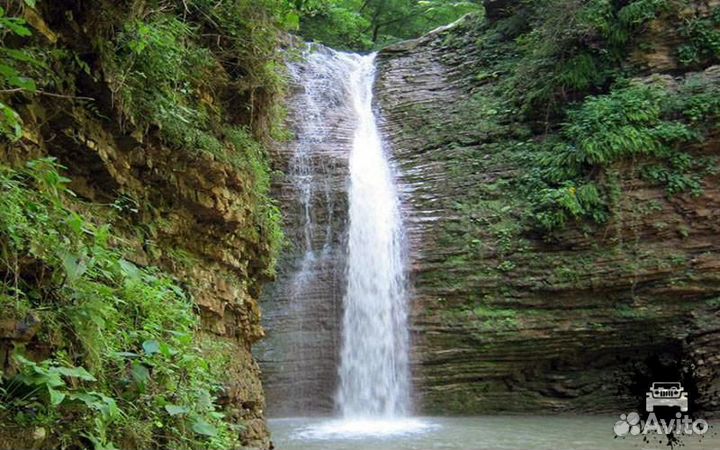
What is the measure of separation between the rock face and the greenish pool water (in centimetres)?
73

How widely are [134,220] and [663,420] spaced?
25.8 feet

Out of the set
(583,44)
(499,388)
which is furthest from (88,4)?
(583,44)

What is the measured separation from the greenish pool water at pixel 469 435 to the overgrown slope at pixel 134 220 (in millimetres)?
1706

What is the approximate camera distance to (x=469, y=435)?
750cm

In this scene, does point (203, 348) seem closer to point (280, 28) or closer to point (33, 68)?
point (33, 68)

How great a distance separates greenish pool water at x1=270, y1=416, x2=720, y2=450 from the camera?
21.6 feet

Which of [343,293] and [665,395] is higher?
[343,293]

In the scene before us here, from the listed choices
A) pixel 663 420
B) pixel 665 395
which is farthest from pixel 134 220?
pixel 665 395

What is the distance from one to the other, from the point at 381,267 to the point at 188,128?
6490 millimetres

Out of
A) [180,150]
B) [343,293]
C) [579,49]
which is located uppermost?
[579,49]

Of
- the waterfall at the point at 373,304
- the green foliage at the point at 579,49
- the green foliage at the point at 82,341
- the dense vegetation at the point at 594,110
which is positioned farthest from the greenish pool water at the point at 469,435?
the green foliage at the point at 579,49

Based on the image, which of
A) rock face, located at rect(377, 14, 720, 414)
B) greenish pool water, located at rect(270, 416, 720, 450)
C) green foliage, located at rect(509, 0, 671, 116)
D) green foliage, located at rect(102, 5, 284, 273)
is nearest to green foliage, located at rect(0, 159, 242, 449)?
green foliage, located at rect(102, 5, 284, 273)

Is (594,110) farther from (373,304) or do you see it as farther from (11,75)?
(11,75)

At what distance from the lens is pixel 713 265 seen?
31.4 ft
